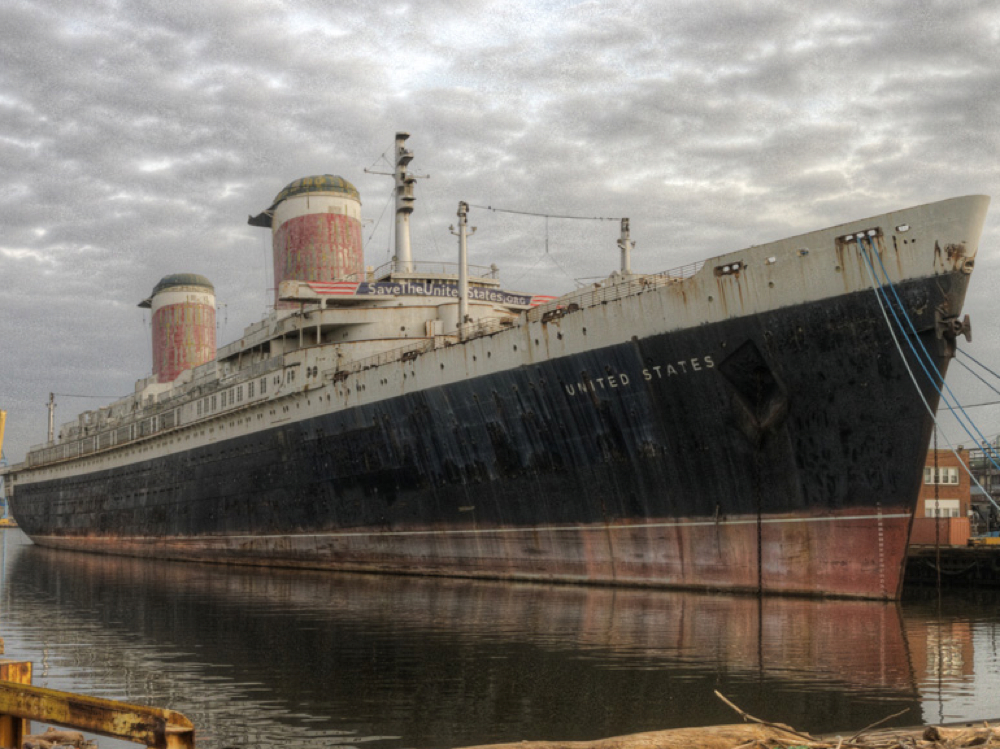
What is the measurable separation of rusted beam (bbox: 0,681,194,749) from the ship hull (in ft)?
50.2

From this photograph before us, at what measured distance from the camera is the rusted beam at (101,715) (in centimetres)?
574

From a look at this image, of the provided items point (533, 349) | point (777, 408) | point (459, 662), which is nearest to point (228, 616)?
point (459, 662)

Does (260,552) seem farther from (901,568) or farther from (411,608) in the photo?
(901,568)

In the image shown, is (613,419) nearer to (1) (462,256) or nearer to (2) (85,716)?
(1) (462,256)

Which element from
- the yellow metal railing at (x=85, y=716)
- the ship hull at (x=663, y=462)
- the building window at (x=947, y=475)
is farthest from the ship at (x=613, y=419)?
the building window at (x=947, y=475)

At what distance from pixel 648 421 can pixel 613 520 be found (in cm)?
258

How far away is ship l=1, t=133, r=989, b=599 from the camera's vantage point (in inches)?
720

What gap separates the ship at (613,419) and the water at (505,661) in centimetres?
169

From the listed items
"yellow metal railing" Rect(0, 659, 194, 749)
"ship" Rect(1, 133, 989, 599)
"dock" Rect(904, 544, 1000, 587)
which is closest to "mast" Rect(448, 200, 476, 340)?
"ship" Rect(1, 133, 989, 599)

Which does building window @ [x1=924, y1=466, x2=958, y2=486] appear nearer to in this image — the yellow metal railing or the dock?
the dock

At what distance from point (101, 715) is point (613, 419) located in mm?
16387

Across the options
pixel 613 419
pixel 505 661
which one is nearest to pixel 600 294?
pixel 613 419

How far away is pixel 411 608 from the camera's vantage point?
19266 mm

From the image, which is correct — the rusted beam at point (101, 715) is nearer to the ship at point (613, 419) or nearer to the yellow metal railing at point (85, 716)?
the yellow metal railing at point (85, 716)
